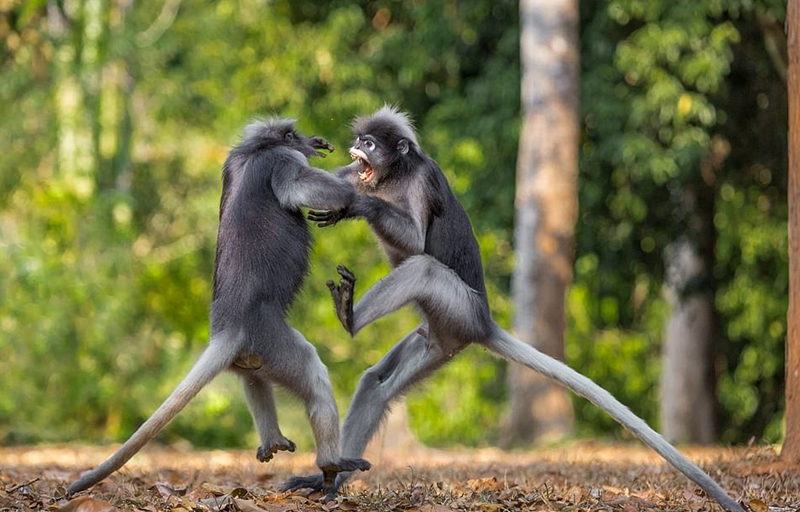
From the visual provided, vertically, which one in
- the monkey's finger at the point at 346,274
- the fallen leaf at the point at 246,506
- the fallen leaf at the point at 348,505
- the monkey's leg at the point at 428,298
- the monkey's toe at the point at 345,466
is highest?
the monkey's finger at the point at 346,274

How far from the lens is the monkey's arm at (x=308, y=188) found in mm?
4852

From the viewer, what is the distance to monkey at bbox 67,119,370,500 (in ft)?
15.5

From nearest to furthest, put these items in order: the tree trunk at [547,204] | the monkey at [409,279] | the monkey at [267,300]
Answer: the monkey at [267,300], the monkey at [409,279], the tree trunk at [547,204]

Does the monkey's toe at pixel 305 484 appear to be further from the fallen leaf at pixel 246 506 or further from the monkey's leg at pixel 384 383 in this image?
the fallen leaf at pixel 246 506

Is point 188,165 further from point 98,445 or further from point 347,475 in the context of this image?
point 347,475

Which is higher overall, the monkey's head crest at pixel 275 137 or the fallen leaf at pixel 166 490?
the monkey's head crest at pixel 275 137

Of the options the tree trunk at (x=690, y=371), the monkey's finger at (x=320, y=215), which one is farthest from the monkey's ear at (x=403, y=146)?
the tree trunk at (x=690, y=371)

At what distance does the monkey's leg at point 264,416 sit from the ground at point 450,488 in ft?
0.59

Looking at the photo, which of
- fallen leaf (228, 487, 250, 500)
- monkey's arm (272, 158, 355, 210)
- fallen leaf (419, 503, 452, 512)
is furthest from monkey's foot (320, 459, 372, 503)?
monkey's arm (272, 158, 355, 210)

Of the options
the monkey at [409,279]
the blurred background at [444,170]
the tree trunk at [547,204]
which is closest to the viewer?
the monkey at [409,279]

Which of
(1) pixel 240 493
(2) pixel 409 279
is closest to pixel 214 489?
(1) pixel 240 493

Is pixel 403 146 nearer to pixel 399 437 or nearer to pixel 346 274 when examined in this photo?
pixel 346 274

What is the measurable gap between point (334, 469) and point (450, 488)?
0.65 m

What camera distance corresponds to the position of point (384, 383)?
17.5 feet
